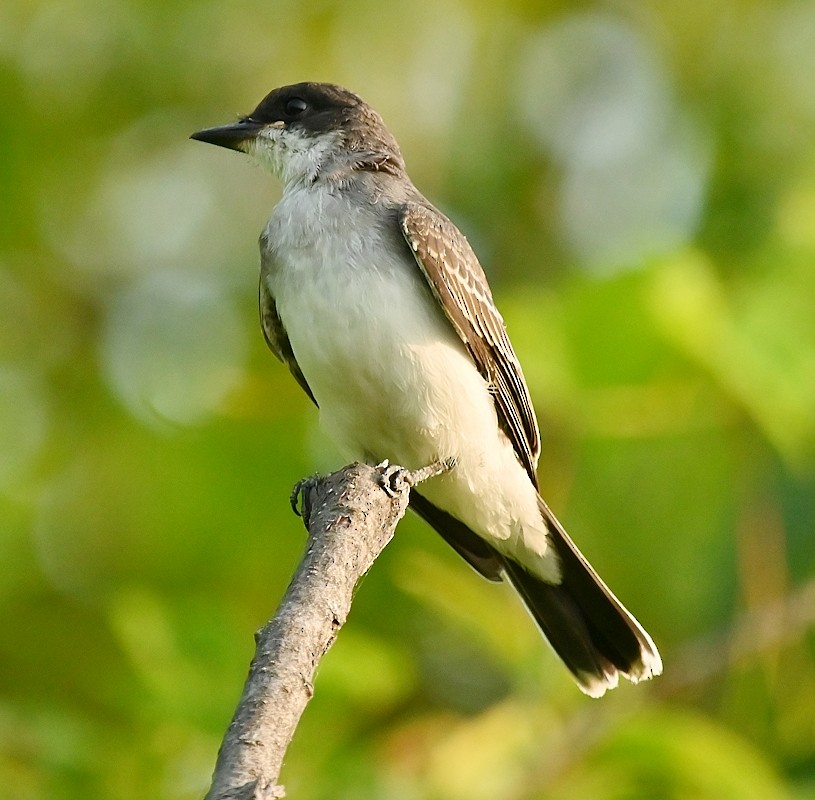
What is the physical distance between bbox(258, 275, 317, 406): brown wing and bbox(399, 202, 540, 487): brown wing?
620mm

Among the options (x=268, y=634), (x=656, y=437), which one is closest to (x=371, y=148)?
(x=656, y=437)

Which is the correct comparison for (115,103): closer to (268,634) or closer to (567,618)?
(567,618)

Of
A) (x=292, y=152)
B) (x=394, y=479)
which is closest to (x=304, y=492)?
(x=394, y=479)

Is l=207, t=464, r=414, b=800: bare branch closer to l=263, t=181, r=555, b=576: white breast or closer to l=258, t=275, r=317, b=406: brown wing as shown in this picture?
l=263, t=181, r=555, b=576: white breast

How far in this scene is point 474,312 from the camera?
17.9ft

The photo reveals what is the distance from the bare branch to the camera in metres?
2.44

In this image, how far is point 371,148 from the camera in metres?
5.92

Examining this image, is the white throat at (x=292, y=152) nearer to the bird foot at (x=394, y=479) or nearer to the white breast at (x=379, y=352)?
the white breast at (x=379, y=352)

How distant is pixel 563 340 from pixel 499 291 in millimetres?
1715

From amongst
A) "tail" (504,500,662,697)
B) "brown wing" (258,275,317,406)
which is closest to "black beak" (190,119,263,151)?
"brown wing" (258,275,317,406)

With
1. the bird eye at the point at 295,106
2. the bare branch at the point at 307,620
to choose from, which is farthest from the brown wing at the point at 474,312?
the bare branch at the point at 307,620

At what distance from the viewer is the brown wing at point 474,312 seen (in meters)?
5.26

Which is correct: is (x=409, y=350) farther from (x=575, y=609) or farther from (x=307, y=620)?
(x=307, y=620)

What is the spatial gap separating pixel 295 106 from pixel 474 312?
4.43 feet
